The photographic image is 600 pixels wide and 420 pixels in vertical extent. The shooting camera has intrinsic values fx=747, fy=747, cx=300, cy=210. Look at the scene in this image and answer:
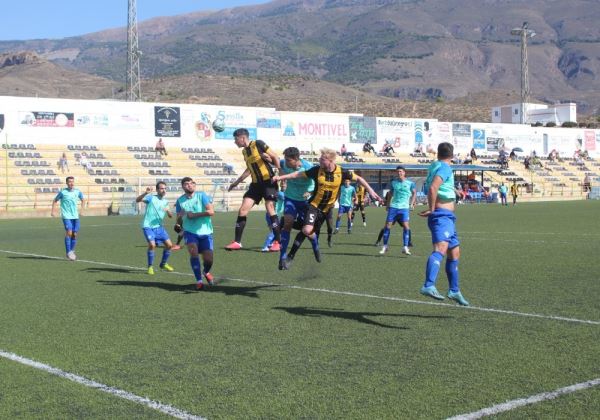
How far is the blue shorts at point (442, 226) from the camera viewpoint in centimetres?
863

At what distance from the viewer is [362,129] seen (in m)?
64.9

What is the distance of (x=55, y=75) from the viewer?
191 m

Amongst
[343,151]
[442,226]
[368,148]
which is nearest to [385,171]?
[343,151]

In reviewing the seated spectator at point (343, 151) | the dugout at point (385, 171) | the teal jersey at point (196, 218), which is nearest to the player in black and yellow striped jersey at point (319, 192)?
the teal jersey at point (196, 218)

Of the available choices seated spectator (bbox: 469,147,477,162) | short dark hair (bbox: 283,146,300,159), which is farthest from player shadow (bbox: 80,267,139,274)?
seated spectator (bbox: 469,147,477,162)

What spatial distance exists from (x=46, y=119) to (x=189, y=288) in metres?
43.2

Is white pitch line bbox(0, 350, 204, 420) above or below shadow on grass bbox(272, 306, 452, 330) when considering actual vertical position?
below

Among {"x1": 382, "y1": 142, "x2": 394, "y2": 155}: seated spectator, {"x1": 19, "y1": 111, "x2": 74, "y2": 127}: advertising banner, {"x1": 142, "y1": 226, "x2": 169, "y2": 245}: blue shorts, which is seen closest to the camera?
{"x1": 142, "y1": 226, "x2": 169, "y2": 245}: blue shorts

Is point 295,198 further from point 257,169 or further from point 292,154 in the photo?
point 257,169

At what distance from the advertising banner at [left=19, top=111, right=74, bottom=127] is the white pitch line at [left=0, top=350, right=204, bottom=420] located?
152ft

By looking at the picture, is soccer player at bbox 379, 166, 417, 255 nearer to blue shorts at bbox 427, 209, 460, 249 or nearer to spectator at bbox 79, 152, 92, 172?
blue shorts at bbox 427, 209, 460, 249

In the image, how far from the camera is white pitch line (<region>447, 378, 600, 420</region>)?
5105 millimetres

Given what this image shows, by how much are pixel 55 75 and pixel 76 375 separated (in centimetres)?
19808

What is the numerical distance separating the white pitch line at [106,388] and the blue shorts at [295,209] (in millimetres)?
5139
